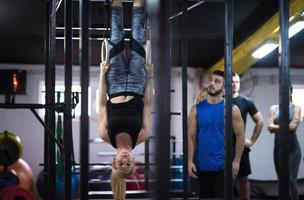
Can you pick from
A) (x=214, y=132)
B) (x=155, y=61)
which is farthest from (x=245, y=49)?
(x=155, y=61)

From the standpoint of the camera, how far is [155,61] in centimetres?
102

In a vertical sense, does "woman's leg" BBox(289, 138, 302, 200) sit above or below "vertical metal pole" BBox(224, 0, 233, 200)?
below

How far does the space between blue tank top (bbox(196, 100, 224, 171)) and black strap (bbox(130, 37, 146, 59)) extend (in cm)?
95

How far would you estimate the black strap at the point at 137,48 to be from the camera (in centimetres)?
281

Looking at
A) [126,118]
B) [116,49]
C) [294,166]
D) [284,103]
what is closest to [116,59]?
[116,49]

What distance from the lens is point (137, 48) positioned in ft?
9.29

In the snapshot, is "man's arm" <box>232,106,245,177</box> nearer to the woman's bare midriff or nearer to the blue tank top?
the blue tank top

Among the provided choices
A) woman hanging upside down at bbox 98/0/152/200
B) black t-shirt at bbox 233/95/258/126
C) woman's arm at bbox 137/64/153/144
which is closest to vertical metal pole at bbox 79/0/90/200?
woman's arm at bbox 137/64/153/144

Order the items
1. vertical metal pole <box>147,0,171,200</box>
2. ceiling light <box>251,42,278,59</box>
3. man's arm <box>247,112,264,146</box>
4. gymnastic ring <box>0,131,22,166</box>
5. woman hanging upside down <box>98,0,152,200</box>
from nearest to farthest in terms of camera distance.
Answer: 1. vertical metal pole <box>147,0,171,200</box>
2. woman hanging upside down <box>98,0,152,200</box>
3. man's arm <box>247,112,264,146</box>
4. ceiling light <box>251,42,278,59</box>
5. gymnastic ring <box>0,131,22,166</box>

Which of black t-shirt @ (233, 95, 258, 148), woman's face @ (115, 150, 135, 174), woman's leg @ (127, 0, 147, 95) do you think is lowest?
woman's face @ (115, 150, 135, 174)

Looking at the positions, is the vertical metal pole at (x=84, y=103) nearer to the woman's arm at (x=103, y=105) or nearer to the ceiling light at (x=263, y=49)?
the woman's arm at (x=103, y=105)

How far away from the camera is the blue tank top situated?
3529 millimetres

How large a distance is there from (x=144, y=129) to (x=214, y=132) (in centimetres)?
104

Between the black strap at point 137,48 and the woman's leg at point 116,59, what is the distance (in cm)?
7
